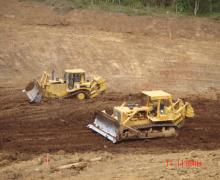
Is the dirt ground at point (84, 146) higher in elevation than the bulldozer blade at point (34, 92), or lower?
lower

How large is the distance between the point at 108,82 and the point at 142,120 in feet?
32.3

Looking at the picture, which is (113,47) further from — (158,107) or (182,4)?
(158,107)

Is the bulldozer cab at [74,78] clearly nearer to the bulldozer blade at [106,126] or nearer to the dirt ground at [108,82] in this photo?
the dirt ground at [108,82]

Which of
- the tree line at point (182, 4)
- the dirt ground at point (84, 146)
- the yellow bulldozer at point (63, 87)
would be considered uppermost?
the tree line at point (182, 4)

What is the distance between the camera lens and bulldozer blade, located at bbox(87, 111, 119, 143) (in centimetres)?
1945

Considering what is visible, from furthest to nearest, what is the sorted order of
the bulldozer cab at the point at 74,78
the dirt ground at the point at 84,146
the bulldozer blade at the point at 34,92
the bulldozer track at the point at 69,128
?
the bulldozer cab at the point at 74,78 < the bulldozer blade at the point at 34,92 < the bulldozer track at the point at 69,128 < the dirt ground at the point at 84,146

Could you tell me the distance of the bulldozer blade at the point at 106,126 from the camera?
63.8 feet

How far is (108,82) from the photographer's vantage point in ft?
96.7

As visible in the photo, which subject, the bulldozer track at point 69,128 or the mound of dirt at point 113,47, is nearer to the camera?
the bulldozer track at point 69,128

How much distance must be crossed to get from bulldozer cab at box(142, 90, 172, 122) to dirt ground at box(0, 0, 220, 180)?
846mm

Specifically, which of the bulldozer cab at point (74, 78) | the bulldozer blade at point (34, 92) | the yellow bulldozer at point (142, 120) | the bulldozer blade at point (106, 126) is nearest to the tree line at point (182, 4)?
the bulldozer cab at point (74, 78)
